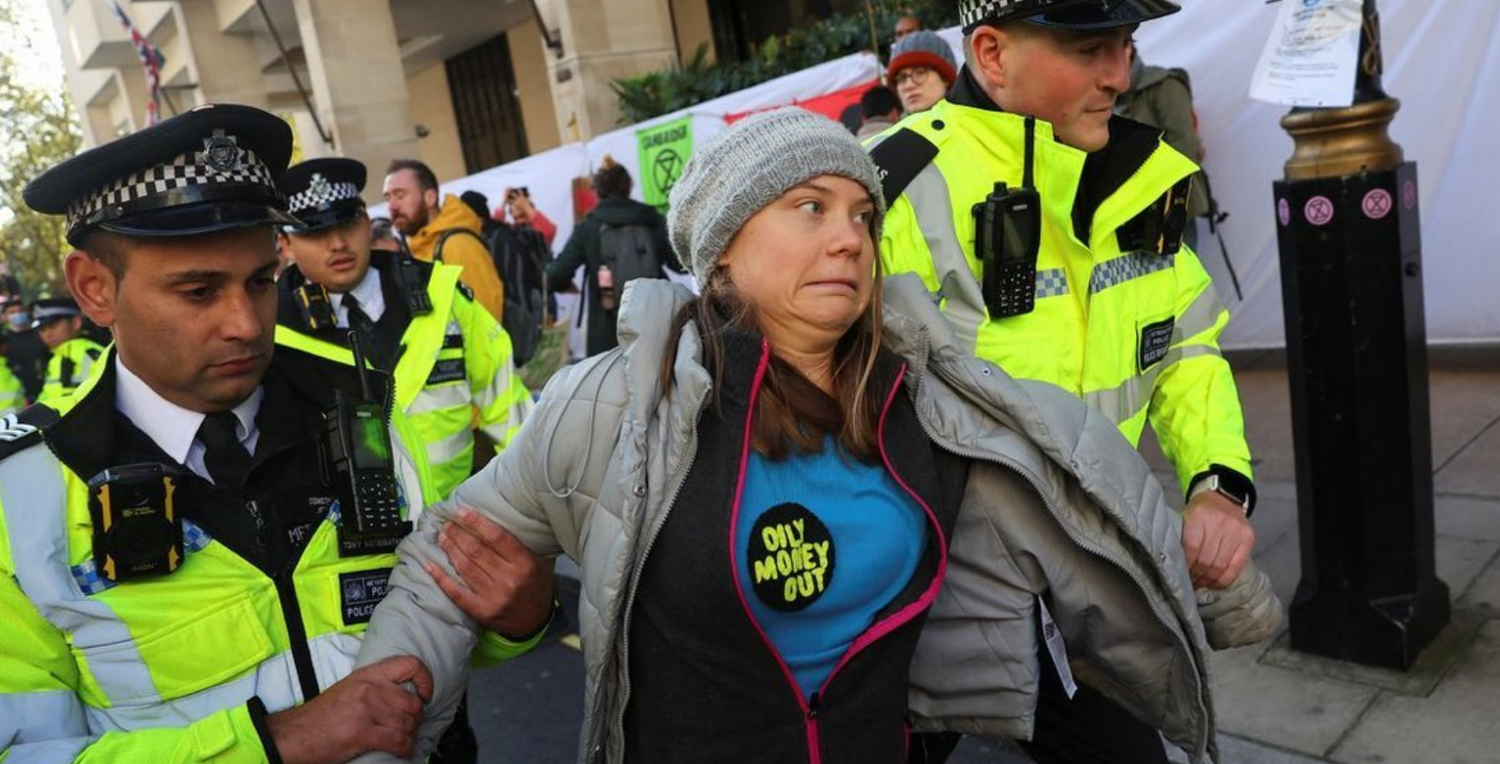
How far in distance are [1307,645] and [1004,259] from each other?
7.51 feet

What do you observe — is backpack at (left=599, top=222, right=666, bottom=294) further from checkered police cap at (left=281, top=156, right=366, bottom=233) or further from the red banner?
checkered police cap at (left=281, top=156, right=366, bottom=233)

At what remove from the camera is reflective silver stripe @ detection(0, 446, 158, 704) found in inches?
60.3

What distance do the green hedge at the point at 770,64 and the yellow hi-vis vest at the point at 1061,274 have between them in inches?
256

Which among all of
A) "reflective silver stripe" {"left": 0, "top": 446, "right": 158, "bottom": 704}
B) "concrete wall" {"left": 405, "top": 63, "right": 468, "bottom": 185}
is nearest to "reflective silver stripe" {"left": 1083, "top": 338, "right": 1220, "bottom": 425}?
"reflective silver stripe" {"left": 0, "top": 446, "right": 158, "bottom": 704}

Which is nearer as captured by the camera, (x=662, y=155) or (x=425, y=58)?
(x=662, y=155)

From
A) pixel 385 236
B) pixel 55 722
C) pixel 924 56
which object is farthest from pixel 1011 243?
pixel 385 236

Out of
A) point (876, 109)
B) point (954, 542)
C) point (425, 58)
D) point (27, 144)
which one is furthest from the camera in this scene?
point (27, 144)

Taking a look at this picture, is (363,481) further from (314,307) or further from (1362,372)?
(1362,372)

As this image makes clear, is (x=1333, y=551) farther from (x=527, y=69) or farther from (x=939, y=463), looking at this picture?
(x=527, y=69)

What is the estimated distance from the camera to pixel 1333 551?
11.6 feet

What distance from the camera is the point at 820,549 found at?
5.62 feet

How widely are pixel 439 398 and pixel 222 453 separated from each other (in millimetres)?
1969

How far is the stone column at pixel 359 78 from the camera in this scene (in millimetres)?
17812

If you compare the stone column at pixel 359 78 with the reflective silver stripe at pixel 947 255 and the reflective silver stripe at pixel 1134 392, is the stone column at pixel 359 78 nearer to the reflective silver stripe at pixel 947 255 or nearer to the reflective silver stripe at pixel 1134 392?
the reflective silver stripe at pixel 947 255
